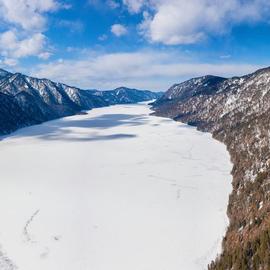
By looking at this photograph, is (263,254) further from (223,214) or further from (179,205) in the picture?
(179,205)

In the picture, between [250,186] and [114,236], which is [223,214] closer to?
[250,186]

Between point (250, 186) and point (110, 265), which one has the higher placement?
point (250, 186)

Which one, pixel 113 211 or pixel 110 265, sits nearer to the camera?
pixel 110 265

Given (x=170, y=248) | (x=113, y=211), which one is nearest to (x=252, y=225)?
(x=170, y=248)

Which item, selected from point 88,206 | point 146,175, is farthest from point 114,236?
point 146,175

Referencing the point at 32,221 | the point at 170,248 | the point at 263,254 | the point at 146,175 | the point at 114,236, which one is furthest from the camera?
the point at 146,175

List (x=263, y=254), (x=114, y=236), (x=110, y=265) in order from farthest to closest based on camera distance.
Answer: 1. (x=114, y=236)
2. (x=110, y=265)
3. (x=263, y=254)
